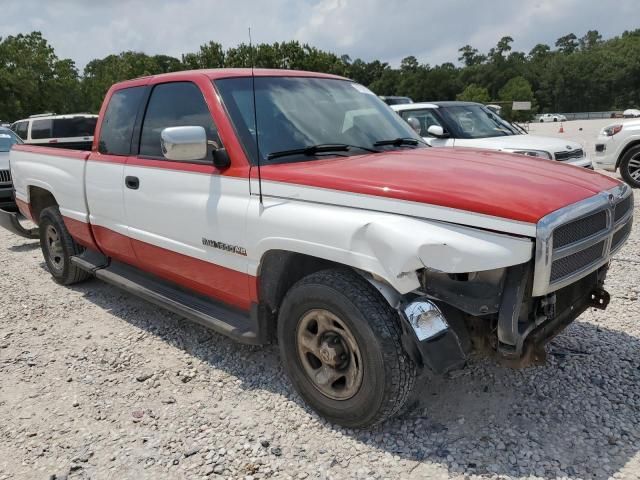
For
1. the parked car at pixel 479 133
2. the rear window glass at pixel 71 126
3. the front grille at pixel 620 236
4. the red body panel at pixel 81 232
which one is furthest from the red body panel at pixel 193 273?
the rear window glass at pixel 71 126

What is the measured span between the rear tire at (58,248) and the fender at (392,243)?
10.8ft

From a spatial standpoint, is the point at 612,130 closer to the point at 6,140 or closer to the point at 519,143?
the point at 519,143

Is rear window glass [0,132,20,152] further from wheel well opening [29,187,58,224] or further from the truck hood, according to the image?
the truck hood

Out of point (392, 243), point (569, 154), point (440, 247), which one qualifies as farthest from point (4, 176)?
point (569, 154)

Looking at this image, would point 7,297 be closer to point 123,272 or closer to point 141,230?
point 123,272

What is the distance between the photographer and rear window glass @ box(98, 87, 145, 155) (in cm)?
429

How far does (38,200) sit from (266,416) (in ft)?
13.5

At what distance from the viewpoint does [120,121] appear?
4.46 metres

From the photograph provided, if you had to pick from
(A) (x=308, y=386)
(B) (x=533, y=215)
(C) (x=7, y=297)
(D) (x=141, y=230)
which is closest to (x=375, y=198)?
(B) (x=533, y=215)

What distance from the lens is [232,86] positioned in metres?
3.56

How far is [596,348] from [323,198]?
2367mm

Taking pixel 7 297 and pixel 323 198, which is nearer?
pixel 323 198

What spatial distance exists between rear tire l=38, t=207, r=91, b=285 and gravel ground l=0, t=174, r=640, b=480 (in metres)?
1.11

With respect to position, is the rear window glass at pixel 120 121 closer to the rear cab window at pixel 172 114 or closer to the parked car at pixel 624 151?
the rear cab window at pixel 172 114
